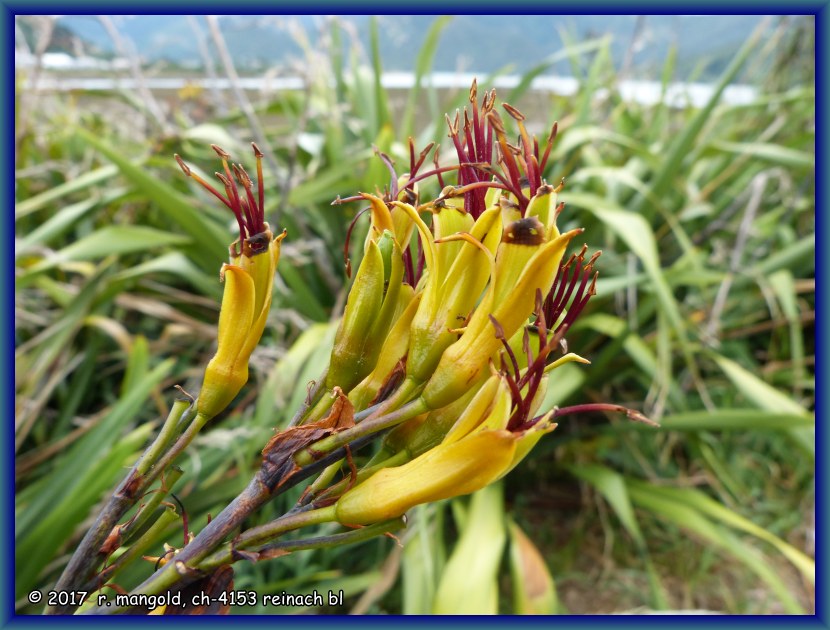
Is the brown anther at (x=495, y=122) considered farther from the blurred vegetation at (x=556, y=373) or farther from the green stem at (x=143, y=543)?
the blurred vegetation at (x=556, y=373)

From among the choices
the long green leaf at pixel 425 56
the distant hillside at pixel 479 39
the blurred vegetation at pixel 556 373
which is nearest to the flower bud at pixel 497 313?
the blurred vegetation at pixel 556 373

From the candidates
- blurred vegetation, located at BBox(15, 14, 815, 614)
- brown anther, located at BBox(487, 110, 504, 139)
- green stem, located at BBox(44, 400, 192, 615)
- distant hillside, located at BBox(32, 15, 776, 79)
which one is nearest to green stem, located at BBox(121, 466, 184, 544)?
green stem, located at BBox(44, 400, 192, 615)

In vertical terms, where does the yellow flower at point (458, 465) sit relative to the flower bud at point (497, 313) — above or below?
below

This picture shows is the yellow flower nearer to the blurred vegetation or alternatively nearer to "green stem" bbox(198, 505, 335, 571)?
"green stem" bbox(198, 505, 335, 571)

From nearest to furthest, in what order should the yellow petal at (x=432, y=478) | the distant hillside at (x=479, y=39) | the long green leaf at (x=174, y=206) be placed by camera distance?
the yellow petal at (x=432, y=478) → the long green leaf at (x=174, y=206) → the distant hillside at (x=479, y=39)

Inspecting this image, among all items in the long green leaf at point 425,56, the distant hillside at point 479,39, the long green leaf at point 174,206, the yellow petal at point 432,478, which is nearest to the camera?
the yellow petal at point 432,478
